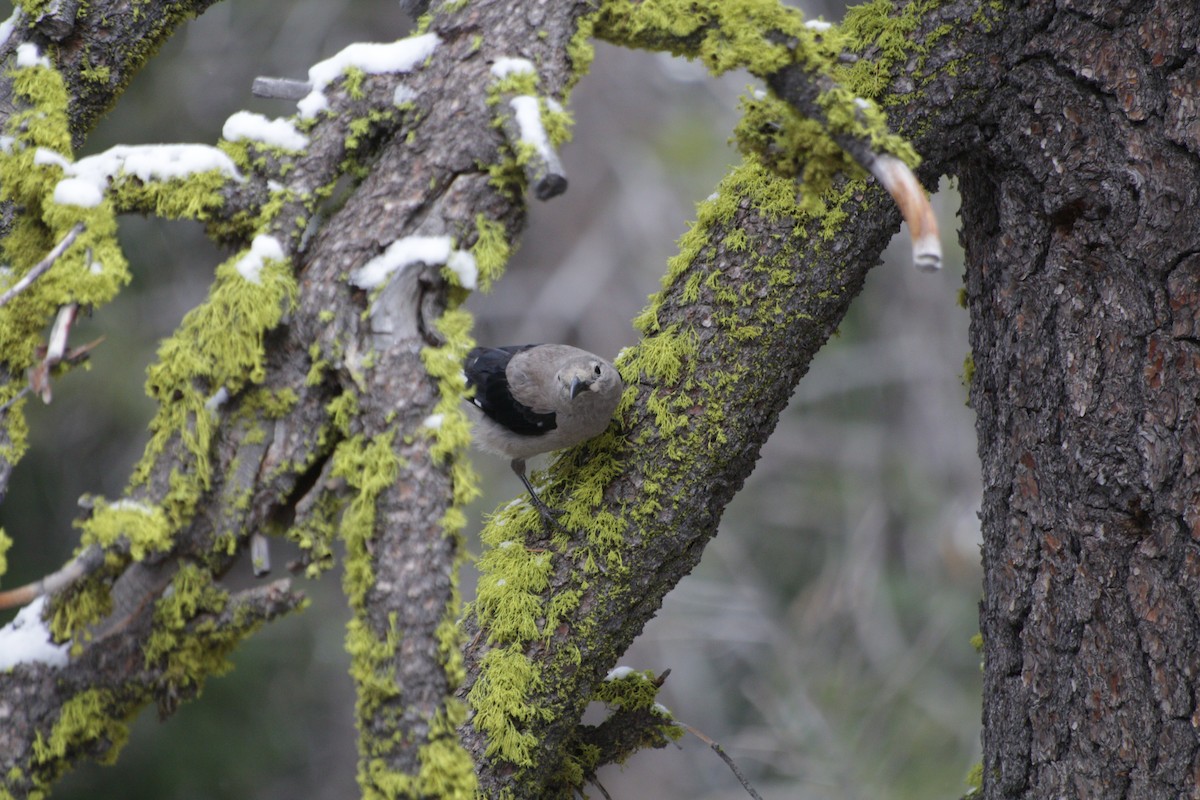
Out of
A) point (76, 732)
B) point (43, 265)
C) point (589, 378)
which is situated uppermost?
point (43, 265)

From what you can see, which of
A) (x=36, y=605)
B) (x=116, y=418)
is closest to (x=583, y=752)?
(x=36, y=605)

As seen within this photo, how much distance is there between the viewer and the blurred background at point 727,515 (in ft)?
23.7

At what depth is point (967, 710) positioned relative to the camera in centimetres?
722

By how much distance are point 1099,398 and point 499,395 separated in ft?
6.47

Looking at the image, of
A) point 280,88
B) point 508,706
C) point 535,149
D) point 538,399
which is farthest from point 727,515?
point 535,149

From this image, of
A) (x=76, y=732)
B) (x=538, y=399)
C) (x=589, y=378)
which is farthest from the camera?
(x=538, y=399)

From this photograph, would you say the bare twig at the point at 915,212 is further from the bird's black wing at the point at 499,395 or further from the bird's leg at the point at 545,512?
the bird's black wing at the point at 499,395

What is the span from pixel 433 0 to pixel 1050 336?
67.4 inches

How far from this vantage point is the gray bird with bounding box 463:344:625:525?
2857 mm

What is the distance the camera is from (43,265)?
5.82 feet

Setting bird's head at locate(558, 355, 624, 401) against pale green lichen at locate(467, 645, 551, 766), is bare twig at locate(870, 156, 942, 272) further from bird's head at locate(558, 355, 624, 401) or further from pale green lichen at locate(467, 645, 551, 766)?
pale green lichen at locate(467, 645, 551, 766)

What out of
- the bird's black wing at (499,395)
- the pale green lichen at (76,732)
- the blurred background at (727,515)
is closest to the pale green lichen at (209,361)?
the pale green lichen at (76,732)

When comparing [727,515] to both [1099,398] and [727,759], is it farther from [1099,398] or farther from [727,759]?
[1099,398]

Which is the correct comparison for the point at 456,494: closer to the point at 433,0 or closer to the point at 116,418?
the point at 433,0
